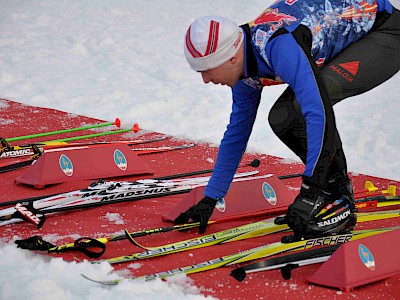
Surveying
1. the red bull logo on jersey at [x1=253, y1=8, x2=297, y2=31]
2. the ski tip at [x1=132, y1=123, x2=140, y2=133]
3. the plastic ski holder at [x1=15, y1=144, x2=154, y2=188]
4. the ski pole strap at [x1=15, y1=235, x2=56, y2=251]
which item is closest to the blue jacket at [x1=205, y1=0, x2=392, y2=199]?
the red bull logo on jersey at [x1=253, y1=8, x2=297, y2=31]

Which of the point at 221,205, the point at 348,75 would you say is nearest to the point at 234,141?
the point at 221,205

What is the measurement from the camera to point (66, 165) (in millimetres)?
4125

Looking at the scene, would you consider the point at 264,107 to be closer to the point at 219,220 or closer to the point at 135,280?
the point at 219,220

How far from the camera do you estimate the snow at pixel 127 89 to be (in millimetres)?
2789

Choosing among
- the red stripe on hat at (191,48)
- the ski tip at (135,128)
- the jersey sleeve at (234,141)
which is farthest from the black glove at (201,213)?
the ski tip at (135,128)

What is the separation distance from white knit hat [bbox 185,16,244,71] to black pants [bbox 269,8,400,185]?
0.39 m

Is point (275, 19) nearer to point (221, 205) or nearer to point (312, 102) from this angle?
point (312, 102)

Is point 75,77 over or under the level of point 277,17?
under

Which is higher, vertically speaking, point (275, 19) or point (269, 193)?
point (275, 19)

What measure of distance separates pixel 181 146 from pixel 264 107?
179cm

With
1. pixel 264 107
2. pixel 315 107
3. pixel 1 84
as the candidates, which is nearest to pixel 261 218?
pixel 315 107

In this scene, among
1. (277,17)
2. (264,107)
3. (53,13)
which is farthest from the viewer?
(53,13)

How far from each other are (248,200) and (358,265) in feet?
3.01

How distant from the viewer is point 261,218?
11.6 ft
